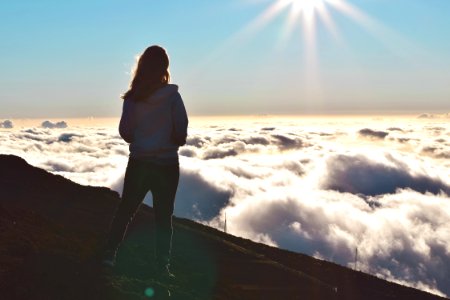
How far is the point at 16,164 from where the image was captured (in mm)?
25656

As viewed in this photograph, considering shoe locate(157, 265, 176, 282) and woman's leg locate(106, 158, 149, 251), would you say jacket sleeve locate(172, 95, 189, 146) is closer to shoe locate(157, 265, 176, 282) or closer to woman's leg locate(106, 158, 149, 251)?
woman's leg locate(106, 158, 149, 251)

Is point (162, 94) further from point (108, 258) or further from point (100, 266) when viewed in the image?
point (100, 266)

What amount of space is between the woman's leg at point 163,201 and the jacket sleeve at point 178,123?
364 mm

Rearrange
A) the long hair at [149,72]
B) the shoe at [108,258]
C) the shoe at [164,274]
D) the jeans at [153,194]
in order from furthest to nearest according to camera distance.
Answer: the shoe at [164,274] → the shoe at [108,258] → the jeans at [153,194] → the long hair at [149,72]

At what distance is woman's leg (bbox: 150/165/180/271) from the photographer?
20.8ft

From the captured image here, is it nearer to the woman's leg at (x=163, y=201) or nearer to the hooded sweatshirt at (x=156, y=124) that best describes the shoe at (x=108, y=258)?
the woman's leg at (x=163, y=201)

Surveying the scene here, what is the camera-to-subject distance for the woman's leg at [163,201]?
634cm

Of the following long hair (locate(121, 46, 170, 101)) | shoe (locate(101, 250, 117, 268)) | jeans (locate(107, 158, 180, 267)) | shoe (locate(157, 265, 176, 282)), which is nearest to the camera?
long hair (locate(121, 46, 170, 101))

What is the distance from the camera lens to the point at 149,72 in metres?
6.18

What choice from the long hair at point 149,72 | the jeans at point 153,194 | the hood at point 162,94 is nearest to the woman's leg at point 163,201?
the jeans at point 153,194

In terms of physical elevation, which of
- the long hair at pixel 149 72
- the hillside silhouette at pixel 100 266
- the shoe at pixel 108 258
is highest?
the long hair at pixel 149 72

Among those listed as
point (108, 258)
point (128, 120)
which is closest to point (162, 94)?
point (128, 120)

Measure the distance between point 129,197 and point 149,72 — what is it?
159 cm

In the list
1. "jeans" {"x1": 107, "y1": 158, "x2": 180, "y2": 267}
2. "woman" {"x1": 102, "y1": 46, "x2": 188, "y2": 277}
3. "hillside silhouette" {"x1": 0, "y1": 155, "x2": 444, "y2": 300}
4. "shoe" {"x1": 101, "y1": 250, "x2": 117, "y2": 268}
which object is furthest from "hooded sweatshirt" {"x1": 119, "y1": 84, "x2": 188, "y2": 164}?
"hillside silhouette" {"x1": 0, "y1": 155, "x2": 444, "y2": 300}
